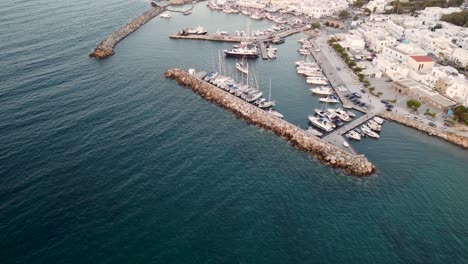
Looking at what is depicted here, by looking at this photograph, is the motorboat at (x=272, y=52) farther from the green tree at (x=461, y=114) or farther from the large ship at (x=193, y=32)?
the green tree at (x=461, y=114)

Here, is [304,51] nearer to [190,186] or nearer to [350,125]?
[350,125]

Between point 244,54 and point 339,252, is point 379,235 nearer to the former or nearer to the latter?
point 339,252

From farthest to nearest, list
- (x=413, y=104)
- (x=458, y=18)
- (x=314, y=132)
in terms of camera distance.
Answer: (x=458, y=18) < (x=413, y=104) < (x=314, y=132)

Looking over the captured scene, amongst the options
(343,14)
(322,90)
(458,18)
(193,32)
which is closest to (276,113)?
(322,90)

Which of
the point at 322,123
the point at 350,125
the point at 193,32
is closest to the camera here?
the point at 322,123

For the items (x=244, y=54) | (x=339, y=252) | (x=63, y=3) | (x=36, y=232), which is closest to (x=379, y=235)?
(x=339, y=252)

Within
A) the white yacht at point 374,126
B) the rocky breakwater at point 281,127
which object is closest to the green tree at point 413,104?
the white yacht at point 374,126
